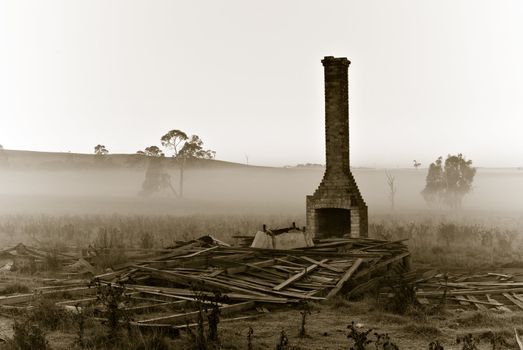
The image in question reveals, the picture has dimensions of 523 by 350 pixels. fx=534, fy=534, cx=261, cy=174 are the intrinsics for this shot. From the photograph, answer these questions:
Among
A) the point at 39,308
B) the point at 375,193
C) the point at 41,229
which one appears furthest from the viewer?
the point at 375,193

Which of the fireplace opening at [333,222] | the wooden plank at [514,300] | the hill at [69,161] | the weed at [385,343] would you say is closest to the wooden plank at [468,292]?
the wooden plank at [514,300]

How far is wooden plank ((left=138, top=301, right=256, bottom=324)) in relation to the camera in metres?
7.34

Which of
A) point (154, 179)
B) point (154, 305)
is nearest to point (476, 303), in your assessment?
point (154, 305)

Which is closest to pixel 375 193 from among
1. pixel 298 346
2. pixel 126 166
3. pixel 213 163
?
pixel 213 163

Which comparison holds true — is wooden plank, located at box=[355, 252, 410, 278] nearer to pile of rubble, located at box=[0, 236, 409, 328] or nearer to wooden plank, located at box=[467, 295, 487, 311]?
pile of rubble, located at box=[0, 236, 409, 328]

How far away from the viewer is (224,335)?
6.96 m

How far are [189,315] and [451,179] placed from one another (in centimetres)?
5364

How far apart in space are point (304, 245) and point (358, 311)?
433 centimetres

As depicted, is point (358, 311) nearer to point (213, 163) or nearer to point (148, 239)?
point (148, 239)

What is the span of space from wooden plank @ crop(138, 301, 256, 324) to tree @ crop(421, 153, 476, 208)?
5107 centimetres

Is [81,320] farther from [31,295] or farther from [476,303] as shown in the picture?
[476,303]

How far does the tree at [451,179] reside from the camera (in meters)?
55.6

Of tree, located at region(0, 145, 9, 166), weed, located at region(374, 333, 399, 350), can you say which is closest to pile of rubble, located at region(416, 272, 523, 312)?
weed, located at region(374, 333, 399, 350)

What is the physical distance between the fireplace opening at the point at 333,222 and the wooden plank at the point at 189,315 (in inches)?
288
